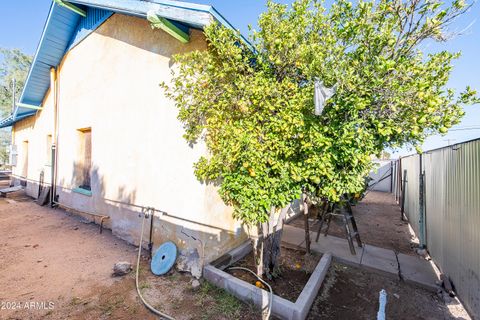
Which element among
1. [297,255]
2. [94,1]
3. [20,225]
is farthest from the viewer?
[20,225]

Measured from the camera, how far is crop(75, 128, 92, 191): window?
6703 millimetres

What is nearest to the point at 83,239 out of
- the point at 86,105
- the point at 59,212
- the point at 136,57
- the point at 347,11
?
the point at 59,212

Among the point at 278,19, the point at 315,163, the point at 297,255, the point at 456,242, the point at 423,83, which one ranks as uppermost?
the point at 278,19

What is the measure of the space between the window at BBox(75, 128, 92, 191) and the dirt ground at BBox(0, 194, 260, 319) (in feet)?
6.29

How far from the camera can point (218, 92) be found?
3.38 m

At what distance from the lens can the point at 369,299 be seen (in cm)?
329

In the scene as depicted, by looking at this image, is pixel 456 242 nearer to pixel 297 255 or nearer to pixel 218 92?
pixel 297 255

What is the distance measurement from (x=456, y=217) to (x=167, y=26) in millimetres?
5751

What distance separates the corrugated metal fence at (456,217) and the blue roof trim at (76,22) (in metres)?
3.97

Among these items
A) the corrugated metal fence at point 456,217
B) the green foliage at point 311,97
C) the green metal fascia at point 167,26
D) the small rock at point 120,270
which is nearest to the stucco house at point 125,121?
the green metal fascia at point 167,26

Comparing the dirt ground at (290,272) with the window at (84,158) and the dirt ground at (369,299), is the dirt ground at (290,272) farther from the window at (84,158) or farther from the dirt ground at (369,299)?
the window at (84,158)

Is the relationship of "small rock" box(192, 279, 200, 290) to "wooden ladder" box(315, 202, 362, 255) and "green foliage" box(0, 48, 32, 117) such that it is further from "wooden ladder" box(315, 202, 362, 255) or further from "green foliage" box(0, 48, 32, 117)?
"green foliage" box(0, 48, 32, 117)

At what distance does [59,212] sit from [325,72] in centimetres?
927

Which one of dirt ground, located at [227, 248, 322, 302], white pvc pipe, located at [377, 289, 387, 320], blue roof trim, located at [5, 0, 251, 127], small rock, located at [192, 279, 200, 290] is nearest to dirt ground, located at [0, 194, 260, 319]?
small rock, located at [192, 279, 200, 290]
